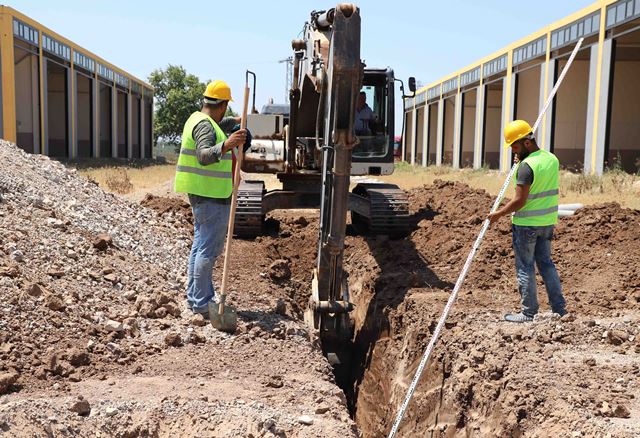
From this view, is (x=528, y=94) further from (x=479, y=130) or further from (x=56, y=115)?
(x=56, y=115)

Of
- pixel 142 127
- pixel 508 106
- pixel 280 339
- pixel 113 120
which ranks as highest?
pixel 508 106

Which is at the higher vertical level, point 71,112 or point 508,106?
point 508,106

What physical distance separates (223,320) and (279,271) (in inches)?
121

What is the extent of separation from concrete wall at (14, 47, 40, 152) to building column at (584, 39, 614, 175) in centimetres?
2042

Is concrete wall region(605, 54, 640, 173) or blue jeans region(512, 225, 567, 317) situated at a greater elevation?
concrete wall region(605, 54, 640, 173)

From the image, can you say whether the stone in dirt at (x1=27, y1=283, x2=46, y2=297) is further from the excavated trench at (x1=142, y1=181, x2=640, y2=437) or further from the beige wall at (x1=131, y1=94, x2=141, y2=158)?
the beige wall at (x1=131, y1=94, x2=141, y2=158)

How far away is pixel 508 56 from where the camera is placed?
2912 cm

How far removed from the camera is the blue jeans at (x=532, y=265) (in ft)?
21.1

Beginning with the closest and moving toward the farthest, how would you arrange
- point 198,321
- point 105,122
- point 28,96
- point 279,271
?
point 198,321 < point 279,271 < point 28,96 < point 105,122

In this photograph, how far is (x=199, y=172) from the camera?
6129 mm

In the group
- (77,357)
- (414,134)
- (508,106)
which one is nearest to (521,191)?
(77,357)

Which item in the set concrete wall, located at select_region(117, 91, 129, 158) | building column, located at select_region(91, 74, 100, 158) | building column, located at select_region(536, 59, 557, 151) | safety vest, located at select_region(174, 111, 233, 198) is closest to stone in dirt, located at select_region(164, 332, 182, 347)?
safety vest, located at select_region(174, 111, 233, 198)

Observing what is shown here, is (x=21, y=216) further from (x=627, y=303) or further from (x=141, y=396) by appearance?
(x=627, y=303)

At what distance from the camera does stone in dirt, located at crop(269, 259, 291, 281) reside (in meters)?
8.86
